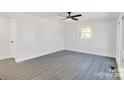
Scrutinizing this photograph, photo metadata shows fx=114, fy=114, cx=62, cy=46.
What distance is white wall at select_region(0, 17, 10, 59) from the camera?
16.8 feet

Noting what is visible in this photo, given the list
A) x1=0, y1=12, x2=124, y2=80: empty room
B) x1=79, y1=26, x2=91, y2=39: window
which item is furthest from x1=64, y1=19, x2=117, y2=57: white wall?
x1=79, y1=26, x2=91, y2=39: window

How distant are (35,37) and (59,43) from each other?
8.57 feet

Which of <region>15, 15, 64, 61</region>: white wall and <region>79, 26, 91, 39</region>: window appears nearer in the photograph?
<region>15, 15, 64, 61</region>: white wall

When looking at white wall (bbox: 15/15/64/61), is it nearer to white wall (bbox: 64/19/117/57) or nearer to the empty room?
the empty room

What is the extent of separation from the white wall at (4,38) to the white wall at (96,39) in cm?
410

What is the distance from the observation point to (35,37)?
18.5 feet

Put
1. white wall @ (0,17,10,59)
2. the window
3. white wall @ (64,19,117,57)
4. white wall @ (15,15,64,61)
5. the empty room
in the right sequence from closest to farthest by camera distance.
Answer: the empty room
white wall @ (15,15,64,61)
white wall @ (0,17,10,59)
white wall @ (64,19,117,57)
the window

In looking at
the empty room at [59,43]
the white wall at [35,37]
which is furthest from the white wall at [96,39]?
the white wall at [35,37]

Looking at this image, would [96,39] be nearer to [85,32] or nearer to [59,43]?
[85,32]

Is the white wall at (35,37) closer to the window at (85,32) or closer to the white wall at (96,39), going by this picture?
the white wall at (96,39)

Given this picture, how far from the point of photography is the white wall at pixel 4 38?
16.8 ft

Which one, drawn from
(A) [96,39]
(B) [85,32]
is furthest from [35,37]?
(A) [96,39]

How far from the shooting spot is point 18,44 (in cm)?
473

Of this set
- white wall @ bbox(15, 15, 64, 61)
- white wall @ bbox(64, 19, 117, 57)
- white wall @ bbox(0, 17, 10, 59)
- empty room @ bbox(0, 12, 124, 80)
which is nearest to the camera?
empty room @ bbox(0, 12, 124, 80)
